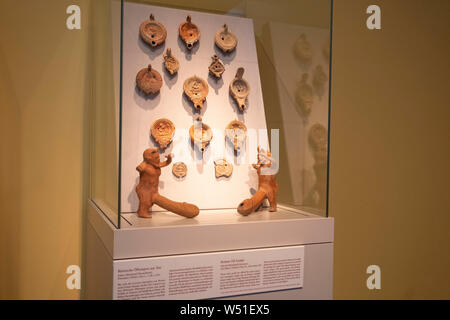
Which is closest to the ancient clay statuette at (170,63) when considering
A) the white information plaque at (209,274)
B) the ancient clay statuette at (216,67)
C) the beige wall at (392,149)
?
the ancient clay statuette at (216,67)

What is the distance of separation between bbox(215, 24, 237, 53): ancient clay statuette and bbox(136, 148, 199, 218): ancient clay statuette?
543 millimetres

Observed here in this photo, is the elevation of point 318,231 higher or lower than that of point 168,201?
lower

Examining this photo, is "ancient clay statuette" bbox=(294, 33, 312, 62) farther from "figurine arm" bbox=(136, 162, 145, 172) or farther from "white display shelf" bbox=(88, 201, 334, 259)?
"figurine arm" bbox=(136, 162, 145, 172)

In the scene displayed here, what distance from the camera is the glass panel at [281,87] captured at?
154cm

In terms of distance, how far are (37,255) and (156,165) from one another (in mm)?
821

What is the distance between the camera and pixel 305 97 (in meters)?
1.56

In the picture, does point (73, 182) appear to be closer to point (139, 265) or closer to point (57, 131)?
point (57, 131)

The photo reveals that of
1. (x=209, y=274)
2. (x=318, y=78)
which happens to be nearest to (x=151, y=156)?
(x=209, y=274)

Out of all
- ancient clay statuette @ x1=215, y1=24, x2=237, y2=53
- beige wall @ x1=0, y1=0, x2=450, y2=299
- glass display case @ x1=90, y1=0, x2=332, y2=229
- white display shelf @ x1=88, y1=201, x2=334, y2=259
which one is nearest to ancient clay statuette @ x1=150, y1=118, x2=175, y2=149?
glass display case @ x1=90, y1=0, x2=332, y2=229

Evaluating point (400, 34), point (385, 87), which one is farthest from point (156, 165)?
point (400, 34)

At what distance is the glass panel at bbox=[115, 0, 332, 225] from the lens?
1544 millimetres

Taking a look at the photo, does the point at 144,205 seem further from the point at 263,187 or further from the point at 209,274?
the point at 263,187

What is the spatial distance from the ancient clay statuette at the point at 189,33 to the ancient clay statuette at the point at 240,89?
22cm

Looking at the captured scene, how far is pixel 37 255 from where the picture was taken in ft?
6.00
